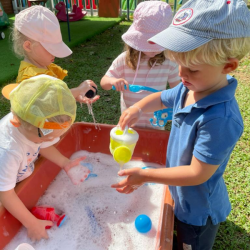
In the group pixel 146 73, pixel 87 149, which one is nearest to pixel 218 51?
pixel 146 73

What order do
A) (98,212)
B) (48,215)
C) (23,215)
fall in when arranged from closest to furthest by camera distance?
(23,215), (48,215), (98,212)

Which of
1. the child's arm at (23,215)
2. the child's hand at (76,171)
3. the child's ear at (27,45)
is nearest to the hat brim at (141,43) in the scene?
the child's ear at (27,45)

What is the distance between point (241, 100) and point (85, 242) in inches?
83.8

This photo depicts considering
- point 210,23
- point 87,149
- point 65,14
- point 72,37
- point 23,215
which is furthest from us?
point 65,14

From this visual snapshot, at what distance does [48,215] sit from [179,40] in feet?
3.32

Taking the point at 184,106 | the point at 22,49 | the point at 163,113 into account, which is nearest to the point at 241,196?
the point at 163,113

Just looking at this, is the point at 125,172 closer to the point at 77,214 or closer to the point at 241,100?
the point at 77,214

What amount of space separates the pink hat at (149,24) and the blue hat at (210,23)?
61 cm

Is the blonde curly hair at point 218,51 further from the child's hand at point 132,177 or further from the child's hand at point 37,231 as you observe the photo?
the child's hand at point 37,231

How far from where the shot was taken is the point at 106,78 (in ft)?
4.91

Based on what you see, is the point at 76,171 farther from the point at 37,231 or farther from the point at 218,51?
the point at 218,51

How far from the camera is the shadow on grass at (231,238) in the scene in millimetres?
1331

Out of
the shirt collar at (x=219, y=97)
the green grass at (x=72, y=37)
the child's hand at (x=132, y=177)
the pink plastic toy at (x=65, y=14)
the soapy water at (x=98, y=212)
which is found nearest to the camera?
the shirt collar at (x=219, y=97)

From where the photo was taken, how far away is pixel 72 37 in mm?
4648
